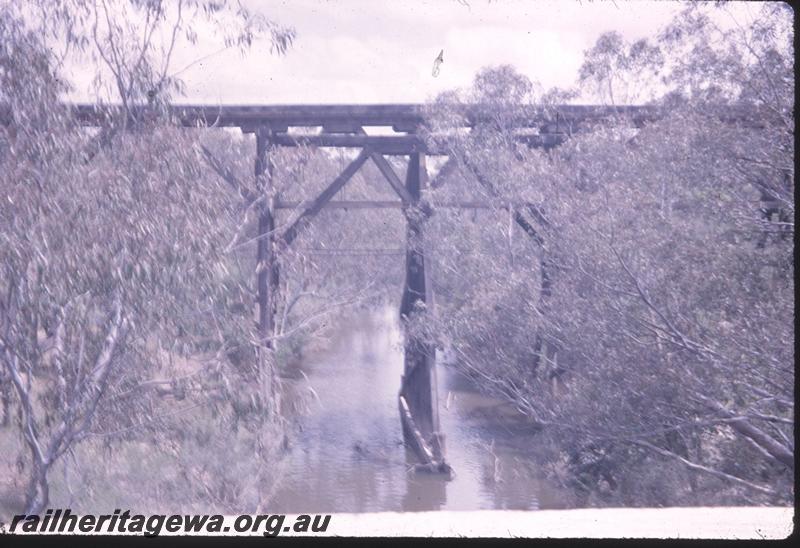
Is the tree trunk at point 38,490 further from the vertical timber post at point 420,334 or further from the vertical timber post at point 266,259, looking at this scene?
the vertical timber post at point 420,334

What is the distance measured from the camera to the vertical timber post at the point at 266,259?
6.01 m

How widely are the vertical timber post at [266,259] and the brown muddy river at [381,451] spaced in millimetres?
956

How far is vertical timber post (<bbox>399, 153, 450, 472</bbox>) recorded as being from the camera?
9758 mm

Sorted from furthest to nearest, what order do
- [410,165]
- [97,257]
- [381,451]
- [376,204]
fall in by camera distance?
[381,451]
[410,165]
[376,204]
[97,257]

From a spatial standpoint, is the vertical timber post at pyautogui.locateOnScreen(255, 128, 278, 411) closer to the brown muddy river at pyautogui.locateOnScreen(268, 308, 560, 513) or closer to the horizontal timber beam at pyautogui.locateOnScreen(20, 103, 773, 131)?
the horizontal timber beam at pyautogui.locateOnScreen(20, 103, 773, 131)

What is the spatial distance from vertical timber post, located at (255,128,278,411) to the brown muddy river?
96cm

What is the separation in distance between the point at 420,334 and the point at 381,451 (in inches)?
79.5

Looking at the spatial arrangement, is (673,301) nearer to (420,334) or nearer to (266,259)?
(266,259)

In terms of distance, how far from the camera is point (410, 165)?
10078mm

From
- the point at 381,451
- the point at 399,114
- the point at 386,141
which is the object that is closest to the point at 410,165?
the point at 386,141

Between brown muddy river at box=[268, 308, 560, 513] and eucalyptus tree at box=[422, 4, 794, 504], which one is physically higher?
eucalyptus tree at box=[422, 4, 794, 504]

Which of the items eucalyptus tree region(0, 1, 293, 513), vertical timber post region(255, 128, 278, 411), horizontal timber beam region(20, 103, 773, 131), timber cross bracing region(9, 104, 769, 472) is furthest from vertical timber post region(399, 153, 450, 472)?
eucalyptus tree region(0, 1, 293, 513)

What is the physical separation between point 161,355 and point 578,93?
6616mm

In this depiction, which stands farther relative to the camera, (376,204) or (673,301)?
(376,204)
